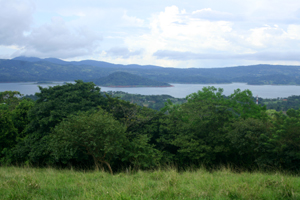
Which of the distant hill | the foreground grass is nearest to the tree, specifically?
the foreground grass

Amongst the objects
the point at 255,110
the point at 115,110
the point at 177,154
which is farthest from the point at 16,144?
the point at 255,110

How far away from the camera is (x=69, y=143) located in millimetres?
10195

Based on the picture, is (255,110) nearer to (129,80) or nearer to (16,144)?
(16,144)

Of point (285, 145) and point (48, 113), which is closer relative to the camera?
point (285, 145)

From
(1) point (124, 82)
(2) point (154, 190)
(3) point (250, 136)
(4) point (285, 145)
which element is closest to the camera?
(2) point (154, 190)

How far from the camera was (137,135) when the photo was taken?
52.5 ft

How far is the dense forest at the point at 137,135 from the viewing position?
35.6 feet

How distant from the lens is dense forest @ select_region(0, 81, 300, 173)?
35.6 ft

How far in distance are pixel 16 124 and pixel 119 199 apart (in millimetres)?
16204

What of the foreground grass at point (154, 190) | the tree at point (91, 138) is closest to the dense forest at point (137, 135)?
the tree at point (91, 138)

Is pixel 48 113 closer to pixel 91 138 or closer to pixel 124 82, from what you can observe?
pixel 91 138

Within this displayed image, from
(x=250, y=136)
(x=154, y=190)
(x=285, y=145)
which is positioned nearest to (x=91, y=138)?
(x=154, y=190)

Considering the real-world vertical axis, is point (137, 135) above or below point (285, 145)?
below

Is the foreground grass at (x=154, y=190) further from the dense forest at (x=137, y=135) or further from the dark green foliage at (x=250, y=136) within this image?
the dark green foliage at (x=250, y=136)
